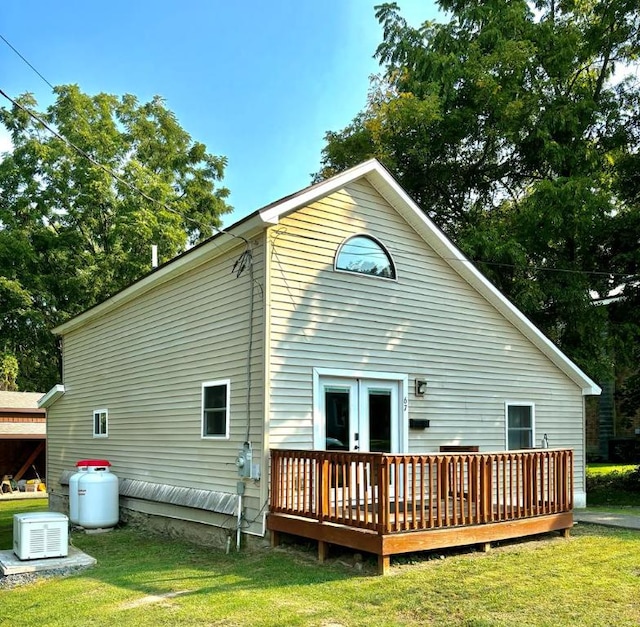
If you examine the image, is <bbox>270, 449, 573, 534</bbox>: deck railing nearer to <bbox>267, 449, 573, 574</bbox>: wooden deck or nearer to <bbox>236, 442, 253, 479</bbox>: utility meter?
<bbox>267, 449, 573, 574</bbox>: wooden deck

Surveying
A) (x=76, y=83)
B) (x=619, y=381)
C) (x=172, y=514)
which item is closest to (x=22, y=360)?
(x=76, y=83)

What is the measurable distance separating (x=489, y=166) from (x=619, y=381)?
9076 millimetres

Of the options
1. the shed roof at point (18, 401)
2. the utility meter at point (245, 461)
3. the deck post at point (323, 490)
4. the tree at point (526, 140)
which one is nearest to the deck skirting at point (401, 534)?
the deck post at point (323, 490)

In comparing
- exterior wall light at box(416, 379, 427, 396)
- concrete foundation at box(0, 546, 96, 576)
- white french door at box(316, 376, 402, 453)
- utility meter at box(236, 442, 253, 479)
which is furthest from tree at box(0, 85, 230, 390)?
utility meter at box(236, 442, 253, 479)

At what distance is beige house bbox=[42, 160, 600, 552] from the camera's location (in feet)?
30.4

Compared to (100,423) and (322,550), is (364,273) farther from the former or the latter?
(100,423)

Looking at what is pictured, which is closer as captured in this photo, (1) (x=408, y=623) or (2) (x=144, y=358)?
(1) (x=408, y=623)

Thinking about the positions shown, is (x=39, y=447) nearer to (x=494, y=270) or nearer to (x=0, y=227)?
(x=0, y=227)

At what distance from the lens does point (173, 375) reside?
11.4m

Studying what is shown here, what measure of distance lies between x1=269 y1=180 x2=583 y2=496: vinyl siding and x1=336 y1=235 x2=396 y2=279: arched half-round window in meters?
0.11

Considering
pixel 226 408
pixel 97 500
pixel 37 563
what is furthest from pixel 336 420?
pixel 97 500

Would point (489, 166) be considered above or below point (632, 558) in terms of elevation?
above

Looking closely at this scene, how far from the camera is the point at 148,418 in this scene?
12.2 meters

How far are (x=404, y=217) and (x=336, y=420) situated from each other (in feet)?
11.8
